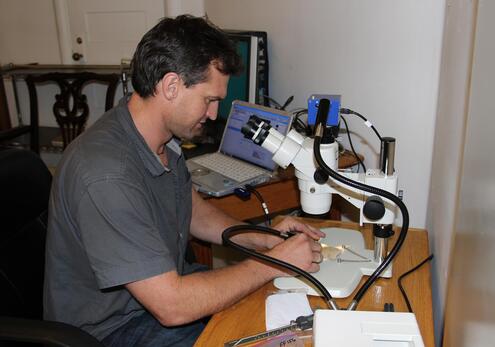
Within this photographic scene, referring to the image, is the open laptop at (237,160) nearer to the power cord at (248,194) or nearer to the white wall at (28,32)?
the power cord at (248,194)

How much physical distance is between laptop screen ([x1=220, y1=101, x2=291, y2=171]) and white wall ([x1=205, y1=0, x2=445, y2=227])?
0.91 feet

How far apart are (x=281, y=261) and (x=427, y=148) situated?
0.69 meters

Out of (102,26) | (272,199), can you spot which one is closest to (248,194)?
(272,199)

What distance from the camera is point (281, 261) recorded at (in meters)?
0.99

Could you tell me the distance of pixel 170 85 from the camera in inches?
42.7

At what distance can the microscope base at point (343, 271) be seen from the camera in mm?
1002

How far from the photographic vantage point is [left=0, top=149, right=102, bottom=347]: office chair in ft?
3.50

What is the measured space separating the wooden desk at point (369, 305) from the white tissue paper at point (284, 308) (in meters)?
0.02

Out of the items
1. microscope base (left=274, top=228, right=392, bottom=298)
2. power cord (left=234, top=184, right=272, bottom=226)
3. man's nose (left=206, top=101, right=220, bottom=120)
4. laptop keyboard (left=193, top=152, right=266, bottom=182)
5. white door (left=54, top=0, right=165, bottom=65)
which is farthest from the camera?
white door (left=54, top=0, right=165, bottom=65)

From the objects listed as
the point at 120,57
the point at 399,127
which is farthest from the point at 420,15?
the point at 120,57

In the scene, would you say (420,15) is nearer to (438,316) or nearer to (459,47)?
(459,47)

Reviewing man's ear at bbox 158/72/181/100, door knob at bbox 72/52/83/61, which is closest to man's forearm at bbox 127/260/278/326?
man's ear at bbox 158/72/181/100

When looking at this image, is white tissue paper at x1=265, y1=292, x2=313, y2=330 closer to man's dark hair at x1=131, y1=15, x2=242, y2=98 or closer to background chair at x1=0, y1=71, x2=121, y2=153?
man's dark hair at x1=131, y1=15, x2=242, y2=98

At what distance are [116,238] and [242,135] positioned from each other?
925mm
